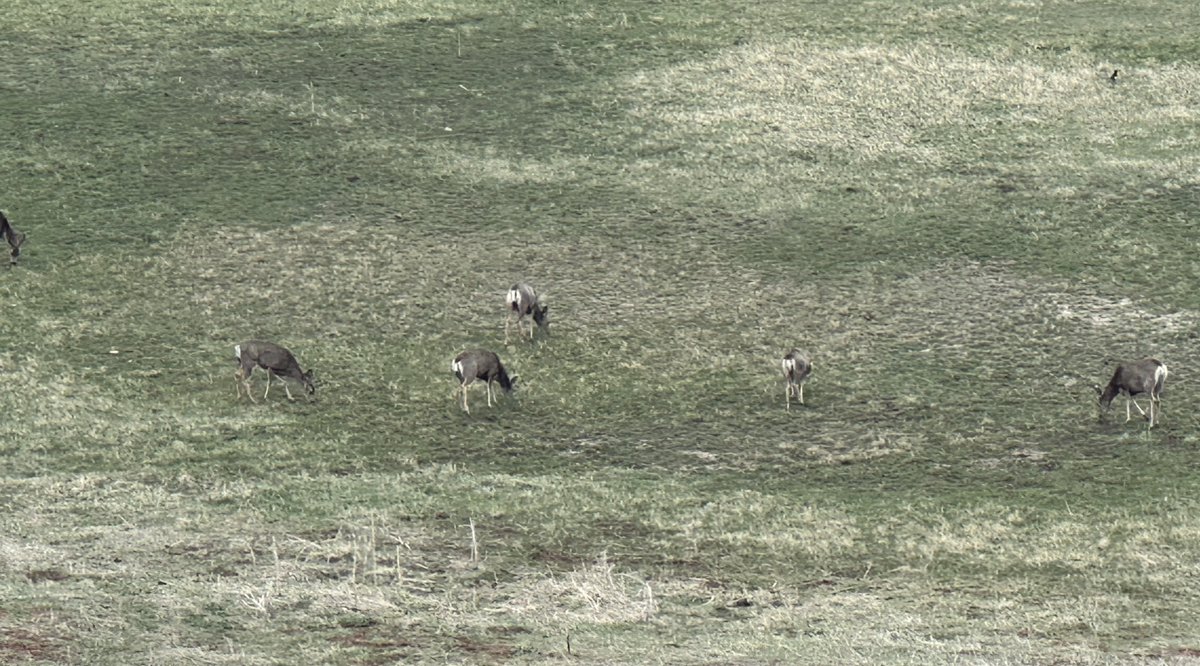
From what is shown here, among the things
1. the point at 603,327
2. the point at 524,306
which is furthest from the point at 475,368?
the point at 603,327

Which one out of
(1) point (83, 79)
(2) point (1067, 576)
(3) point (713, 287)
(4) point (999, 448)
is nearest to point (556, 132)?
(3) point (713, 287)

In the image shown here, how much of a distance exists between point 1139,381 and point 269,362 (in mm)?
12930

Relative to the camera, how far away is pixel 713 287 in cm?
3516

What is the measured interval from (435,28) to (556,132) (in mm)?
6488

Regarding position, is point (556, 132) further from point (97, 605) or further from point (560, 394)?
point (97, 605)

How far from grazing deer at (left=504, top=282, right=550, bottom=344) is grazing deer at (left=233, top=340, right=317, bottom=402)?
3735 mm

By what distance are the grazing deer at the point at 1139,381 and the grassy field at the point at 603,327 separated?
43cm

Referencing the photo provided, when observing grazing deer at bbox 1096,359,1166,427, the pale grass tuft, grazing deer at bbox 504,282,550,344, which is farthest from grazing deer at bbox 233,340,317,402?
grazing deer at bbox 1096,359,1166,427

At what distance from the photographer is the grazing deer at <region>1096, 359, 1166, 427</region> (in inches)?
1164

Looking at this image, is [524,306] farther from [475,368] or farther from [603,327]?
[475,368]

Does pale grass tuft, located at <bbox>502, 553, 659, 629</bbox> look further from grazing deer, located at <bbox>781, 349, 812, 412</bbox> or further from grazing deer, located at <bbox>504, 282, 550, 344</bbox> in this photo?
grazing deer, located at <bbox>504, 282, 550, 344</bbox>

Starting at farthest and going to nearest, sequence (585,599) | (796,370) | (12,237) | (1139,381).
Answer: (12,237), (796,370), (1139,381), (585,599)

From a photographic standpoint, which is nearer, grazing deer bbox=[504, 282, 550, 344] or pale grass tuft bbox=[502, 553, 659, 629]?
pale grass tuft bbox=[502, 553, 659, 629]

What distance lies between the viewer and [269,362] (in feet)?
98.7
